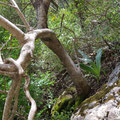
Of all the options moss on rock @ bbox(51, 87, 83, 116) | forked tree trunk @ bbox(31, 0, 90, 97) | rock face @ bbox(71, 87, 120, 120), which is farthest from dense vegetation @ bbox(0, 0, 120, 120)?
rock face @ bbox(71, 87, 120, 120)

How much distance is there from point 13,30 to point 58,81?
2.75 metres

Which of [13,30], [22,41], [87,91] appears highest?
[13,30]

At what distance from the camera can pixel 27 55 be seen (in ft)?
3.97

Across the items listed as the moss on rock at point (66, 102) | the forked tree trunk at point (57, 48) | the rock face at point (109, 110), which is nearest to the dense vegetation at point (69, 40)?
the moss on rock at point (66, 102)

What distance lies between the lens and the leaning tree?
0.98m

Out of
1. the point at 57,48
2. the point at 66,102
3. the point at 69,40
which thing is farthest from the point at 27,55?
the point at 66,102

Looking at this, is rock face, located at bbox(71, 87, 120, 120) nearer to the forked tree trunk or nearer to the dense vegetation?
the forked tree trunk

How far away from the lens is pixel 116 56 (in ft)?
11.1

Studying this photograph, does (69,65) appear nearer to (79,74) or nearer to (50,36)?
(79,74)

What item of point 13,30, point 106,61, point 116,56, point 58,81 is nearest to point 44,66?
point 58,81

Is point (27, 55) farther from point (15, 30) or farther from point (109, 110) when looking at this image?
point (109, 110)

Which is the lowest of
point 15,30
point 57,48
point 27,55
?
point 27,55

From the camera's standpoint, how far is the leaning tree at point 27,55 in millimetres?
983

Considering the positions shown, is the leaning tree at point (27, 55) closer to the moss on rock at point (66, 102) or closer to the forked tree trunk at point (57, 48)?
the forked tree trunk at point (57, 48)
